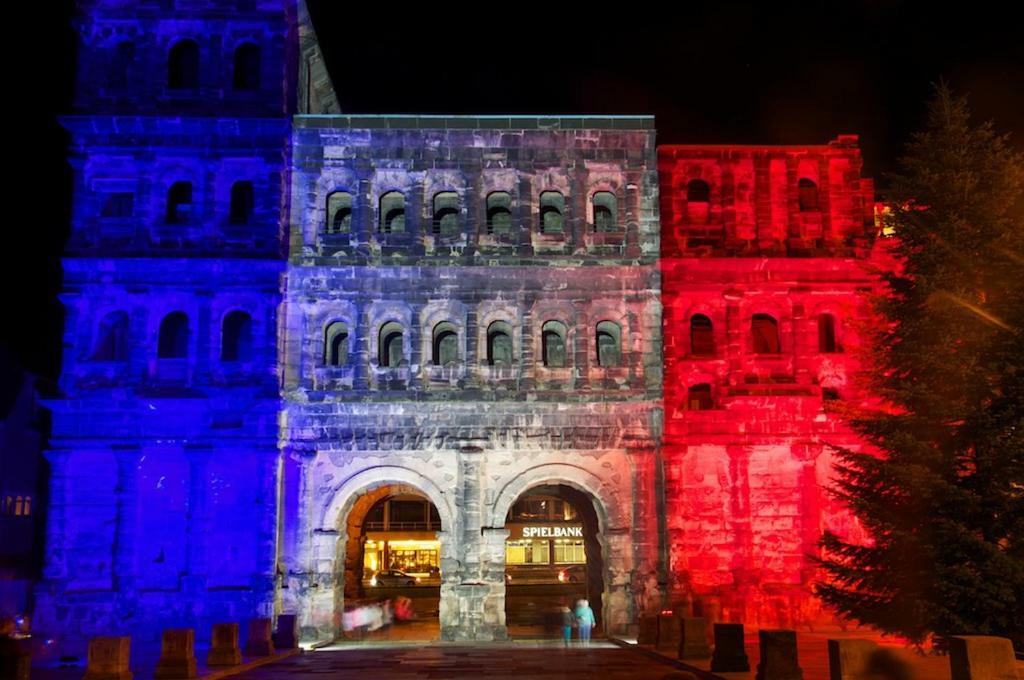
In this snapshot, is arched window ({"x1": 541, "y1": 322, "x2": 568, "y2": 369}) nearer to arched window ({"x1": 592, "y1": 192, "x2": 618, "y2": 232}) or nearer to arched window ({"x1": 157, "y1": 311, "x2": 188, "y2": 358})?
arched window ({"x1": 592, "y1": 192, "x2": 618, "y2": 232})

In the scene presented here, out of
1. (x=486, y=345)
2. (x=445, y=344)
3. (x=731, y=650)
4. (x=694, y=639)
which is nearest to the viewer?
(x=731, y=650)

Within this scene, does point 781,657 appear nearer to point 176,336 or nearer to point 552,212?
point 552,212

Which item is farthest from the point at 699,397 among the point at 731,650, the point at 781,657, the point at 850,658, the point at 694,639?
the point at 850,658

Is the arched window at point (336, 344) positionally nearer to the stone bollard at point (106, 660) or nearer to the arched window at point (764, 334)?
the arched window at point (764, 334)

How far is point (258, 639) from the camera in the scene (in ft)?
91.0

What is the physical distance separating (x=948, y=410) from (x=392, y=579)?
131ft

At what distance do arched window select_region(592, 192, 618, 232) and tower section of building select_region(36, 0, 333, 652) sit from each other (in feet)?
34.8

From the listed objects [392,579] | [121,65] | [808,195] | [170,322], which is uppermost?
[121,65]

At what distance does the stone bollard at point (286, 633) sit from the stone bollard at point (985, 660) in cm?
2004

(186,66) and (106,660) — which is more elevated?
(186,66)

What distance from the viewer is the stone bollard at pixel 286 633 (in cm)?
3008

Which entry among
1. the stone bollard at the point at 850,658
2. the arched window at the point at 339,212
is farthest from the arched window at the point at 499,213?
the stone bollard at the point at 850,658

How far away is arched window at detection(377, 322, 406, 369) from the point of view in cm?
3494

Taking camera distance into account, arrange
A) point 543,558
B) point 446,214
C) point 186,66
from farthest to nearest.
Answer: point 543,558, point 446,214, point 186,66
